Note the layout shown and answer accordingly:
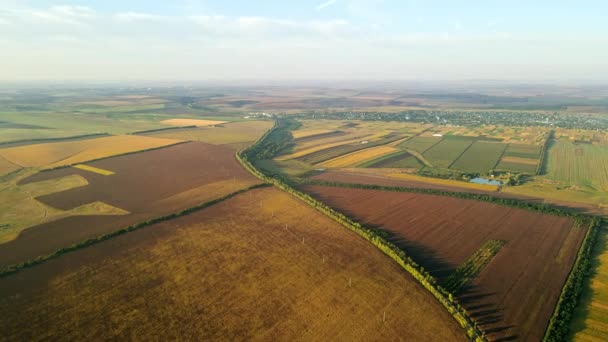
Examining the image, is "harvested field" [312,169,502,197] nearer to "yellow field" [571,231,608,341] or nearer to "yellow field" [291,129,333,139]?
"yellow field" [571,231,608,341]

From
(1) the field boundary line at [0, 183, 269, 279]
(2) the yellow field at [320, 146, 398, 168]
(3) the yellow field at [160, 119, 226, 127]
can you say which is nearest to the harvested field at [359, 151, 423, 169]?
(2) the yellow field at [320, 146, 398, 168]

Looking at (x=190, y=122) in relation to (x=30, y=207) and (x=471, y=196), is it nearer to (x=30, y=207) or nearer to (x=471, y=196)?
(x=30, y=207)

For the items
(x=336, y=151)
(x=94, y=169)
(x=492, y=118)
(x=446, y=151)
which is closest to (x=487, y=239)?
(x=336, y=151)

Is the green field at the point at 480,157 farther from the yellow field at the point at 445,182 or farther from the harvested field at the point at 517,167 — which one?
the yellow field at the point at 445,182

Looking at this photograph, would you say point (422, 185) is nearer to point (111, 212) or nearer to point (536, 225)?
point (536, 225)

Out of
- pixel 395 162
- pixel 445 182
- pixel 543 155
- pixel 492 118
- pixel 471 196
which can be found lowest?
pixel 445 182
